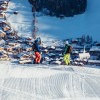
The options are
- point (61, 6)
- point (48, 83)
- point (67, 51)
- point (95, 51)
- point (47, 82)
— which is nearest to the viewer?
point (48, 83)

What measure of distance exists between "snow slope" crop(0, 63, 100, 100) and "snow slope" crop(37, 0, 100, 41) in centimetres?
4947

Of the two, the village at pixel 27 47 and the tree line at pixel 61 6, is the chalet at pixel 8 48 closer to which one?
the village at pixel 27 47

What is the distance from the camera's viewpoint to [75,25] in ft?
298

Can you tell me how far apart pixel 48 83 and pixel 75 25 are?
5710cm

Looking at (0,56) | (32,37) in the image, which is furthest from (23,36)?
(0,56)

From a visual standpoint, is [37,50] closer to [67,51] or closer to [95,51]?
[67,51]

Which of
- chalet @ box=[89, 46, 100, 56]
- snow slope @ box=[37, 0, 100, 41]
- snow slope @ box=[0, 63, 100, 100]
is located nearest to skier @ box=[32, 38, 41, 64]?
snow slope @ box=[0, 63, 100, 100]

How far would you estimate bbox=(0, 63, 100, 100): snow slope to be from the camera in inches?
1247

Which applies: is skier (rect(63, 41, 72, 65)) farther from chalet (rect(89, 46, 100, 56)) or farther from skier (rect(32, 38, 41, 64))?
chalet (rect(89, 46, 100, 56))

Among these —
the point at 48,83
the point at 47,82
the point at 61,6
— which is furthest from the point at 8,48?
the point at 48,83

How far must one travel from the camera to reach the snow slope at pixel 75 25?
8788 centimetres

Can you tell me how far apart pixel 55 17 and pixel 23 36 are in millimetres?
9786

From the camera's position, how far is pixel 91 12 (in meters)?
93.3

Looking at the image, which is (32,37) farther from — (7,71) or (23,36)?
(7,71)
